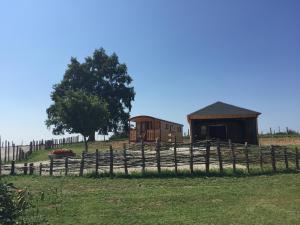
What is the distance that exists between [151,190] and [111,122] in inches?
1793

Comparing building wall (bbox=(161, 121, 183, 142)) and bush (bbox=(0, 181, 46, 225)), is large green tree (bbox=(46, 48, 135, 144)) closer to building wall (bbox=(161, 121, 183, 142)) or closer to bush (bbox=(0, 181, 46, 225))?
building wall (bbox=(161, 121, 183, 142))

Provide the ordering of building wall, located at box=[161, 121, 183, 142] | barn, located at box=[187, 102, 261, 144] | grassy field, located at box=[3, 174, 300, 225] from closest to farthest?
grassy field, located at box=[3, 174, 300, 225] < barn, located at box=[187, 102, 261, 144] < building wall, located at box=[161, 121, 183, 142]

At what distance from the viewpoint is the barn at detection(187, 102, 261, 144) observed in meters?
30.4

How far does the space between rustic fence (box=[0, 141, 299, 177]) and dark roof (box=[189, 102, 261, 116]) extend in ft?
28.3

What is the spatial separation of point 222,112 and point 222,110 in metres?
0.64

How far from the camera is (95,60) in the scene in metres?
63.5

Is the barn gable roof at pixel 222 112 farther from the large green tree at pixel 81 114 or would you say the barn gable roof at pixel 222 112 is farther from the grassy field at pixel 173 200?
the grassy field at pixel 173 200

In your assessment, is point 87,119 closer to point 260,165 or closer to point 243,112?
point 243,112

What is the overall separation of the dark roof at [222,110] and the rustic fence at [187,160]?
8.63 metres

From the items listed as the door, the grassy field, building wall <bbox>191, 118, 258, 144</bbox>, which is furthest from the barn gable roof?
the grassy field

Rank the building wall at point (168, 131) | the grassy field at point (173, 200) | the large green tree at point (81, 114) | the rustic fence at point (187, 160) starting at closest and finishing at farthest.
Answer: the grassy field at point (173, 200) < the rustic fence at point (187, 160) < the large green tree at point (81, 114) < the building wall at point (168, 131)

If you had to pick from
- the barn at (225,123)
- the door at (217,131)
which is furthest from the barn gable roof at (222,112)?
the door at (217,131)

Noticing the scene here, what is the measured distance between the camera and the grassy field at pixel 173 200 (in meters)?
10.8

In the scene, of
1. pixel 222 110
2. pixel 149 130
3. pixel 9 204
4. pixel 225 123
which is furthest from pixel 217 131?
pixel 9 204
